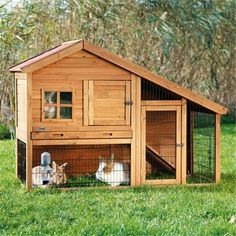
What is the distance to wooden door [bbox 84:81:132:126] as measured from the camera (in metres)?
6.99

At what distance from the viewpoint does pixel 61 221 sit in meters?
5.39

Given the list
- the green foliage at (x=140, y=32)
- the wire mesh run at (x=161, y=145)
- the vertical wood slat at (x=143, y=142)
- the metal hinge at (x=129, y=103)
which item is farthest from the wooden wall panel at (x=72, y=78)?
the green foliage at (x=140, y=32)

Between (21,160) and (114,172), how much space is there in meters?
1.06

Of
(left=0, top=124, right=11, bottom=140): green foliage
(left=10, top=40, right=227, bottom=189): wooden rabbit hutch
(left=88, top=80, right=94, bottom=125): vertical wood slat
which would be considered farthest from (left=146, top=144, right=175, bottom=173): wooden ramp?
(left=0, top=124, right=11, bottom=140): green foliage

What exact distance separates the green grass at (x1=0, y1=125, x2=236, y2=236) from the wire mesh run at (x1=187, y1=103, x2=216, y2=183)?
289 mm

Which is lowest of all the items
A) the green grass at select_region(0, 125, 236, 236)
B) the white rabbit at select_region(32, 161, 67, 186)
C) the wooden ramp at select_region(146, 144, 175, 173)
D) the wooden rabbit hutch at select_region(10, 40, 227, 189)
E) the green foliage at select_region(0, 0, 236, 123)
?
the green grass at select_region(0, 125, 236, 236)

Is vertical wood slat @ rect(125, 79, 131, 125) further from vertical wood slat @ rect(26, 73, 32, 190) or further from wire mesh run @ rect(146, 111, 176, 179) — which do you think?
vertical wood slat @ rect(26, 73, 32, 190)

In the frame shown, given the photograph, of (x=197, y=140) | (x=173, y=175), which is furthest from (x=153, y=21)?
(x=173, y=175)

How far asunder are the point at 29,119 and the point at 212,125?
2135 millimetres

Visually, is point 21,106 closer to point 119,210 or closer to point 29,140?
point 29,140

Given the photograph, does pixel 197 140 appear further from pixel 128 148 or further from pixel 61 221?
pixel 61 221

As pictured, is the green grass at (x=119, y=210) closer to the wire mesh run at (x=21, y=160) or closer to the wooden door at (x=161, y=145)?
the wire mesh run at (x=21, y=160)

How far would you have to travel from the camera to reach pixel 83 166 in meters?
7.79

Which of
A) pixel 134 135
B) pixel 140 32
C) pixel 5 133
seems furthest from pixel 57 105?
pixel 140 32
